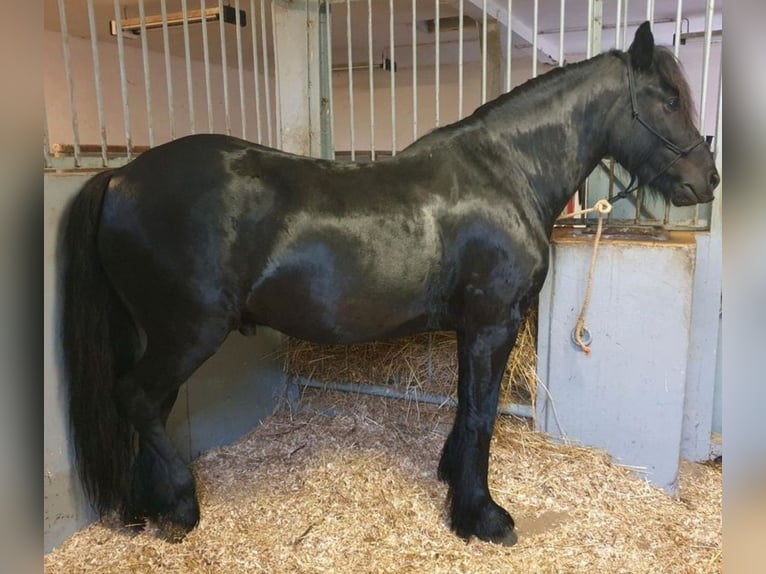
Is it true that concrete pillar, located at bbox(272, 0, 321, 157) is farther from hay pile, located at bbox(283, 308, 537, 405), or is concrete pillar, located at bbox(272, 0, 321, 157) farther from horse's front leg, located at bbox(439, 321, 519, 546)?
horse's front leg, located at bbox(439, 321, 519, 546)

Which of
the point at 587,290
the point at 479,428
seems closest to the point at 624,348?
the point at 587,290

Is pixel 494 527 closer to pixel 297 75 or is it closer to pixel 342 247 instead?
pixel 342 247

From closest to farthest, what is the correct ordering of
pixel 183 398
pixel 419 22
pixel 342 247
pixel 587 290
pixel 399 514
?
pixel 342 247 → pixel 399 514 → pixel 587 290 → pixel 183 398 → pixel 419 22

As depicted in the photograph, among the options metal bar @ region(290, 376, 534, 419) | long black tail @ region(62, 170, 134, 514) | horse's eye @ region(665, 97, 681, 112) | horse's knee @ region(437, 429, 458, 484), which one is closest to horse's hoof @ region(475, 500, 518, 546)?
horse's knee @ region(437, 429, 458, 484)

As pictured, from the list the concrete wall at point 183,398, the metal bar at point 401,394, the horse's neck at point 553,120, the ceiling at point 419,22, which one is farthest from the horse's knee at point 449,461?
the ceiling at point 419,22

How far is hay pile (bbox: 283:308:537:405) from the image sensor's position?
243 cm

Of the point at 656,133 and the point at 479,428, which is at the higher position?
the point at 656,133

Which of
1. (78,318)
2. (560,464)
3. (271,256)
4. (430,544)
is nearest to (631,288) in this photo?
(560,464)

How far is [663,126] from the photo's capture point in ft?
6.32

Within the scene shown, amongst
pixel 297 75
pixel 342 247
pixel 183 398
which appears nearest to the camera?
pixel 342 247

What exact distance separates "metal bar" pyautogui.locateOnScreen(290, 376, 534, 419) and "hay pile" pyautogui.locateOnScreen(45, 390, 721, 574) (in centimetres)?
8

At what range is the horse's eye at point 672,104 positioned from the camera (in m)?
1.91

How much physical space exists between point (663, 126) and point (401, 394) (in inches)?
60.0

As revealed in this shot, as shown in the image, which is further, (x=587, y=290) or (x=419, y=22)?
(x=419, y=22)
